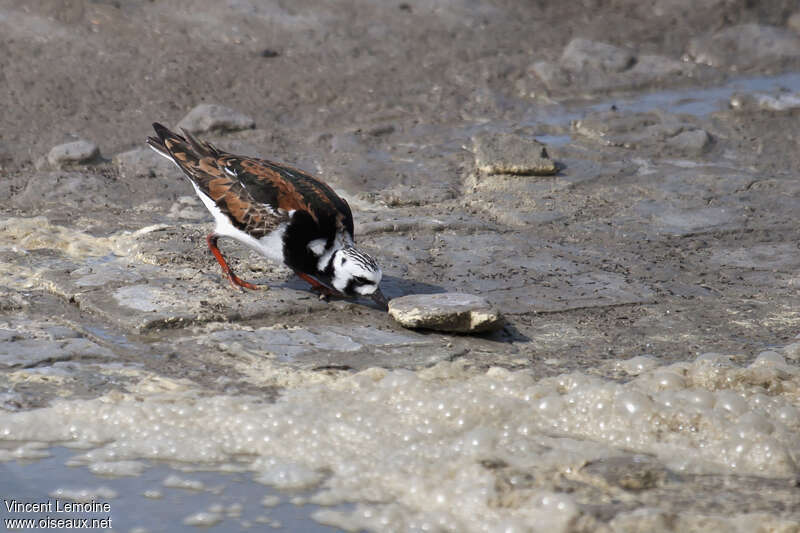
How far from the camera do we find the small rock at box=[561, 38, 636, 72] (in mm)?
9406

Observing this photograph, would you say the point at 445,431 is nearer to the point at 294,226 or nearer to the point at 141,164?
the point at 294,226

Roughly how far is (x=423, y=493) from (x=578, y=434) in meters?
0.77

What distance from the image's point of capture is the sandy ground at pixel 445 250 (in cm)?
421

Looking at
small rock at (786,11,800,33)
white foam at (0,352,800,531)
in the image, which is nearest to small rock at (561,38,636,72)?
small rock at (786,11,800,33)

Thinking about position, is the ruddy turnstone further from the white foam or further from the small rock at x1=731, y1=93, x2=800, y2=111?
the small rock at x1=731, y1=93, x2=800, y2=111

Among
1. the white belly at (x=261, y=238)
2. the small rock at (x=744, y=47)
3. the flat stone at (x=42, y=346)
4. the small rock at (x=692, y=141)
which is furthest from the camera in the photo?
the small rock at (x=744, y=47)

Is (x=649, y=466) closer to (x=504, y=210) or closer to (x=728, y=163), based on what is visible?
(x=504, y=210)

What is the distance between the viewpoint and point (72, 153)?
7.37 metres

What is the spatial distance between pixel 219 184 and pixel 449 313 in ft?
5.19

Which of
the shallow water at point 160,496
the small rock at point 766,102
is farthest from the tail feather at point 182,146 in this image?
the small rock at point 766,102

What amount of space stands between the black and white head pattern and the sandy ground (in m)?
0.18

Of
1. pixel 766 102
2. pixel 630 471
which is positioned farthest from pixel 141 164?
pixel 766 102

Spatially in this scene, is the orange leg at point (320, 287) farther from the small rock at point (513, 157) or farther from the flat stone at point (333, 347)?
the small rock at point (513, 157)

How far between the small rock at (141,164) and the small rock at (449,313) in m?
2.86
